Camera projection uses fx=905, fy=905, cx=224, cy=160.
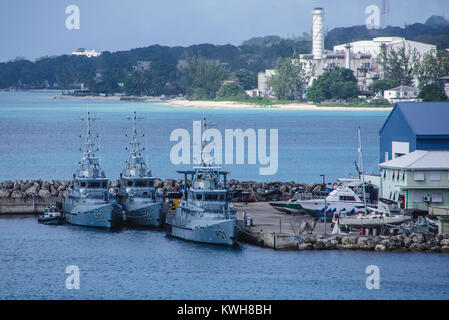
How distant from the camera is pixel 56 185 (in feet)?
221

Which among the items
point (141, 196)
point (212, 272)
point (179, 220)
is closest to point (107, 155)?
point (141, 196)

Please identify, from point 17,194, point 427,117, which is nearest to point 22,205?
point 17,194

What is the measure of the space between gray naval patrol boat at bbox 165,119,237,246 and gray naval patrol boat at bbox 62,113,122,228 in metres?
6.72

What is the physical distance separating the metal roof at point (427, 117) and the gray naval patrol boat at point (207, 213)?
14797 mm

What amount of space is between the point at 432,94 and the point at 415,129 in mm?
133910

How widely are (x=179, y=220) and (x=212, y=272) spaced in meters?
7.98

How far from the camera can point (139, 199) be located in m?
55.9

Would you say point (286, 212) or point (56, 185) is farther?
point (56, 185)

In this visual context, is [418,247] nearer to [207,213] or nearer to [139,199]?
[207,213]

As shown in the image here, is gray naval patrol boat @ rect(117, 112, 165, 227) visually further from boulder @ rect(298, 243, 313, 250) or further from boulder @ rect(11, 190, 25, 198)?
boulder @ rect(298, 243, 313, 250)

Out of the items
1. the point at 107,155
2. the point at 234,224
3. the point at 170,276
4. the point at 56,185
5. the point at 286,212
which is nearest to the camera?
the point at 170,276

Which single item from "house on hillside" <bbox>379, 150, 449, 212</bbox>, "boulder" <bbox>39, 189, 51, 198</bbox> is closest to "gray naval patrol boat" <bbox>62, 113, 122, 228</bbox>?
"boulder" <bbox>39, 189, 51, 198</bbox>

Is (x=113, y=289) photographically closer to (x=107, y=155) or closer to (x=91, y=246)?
(x=91, y=246)

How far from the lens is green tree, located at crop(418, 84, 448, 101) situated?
7293 inches
